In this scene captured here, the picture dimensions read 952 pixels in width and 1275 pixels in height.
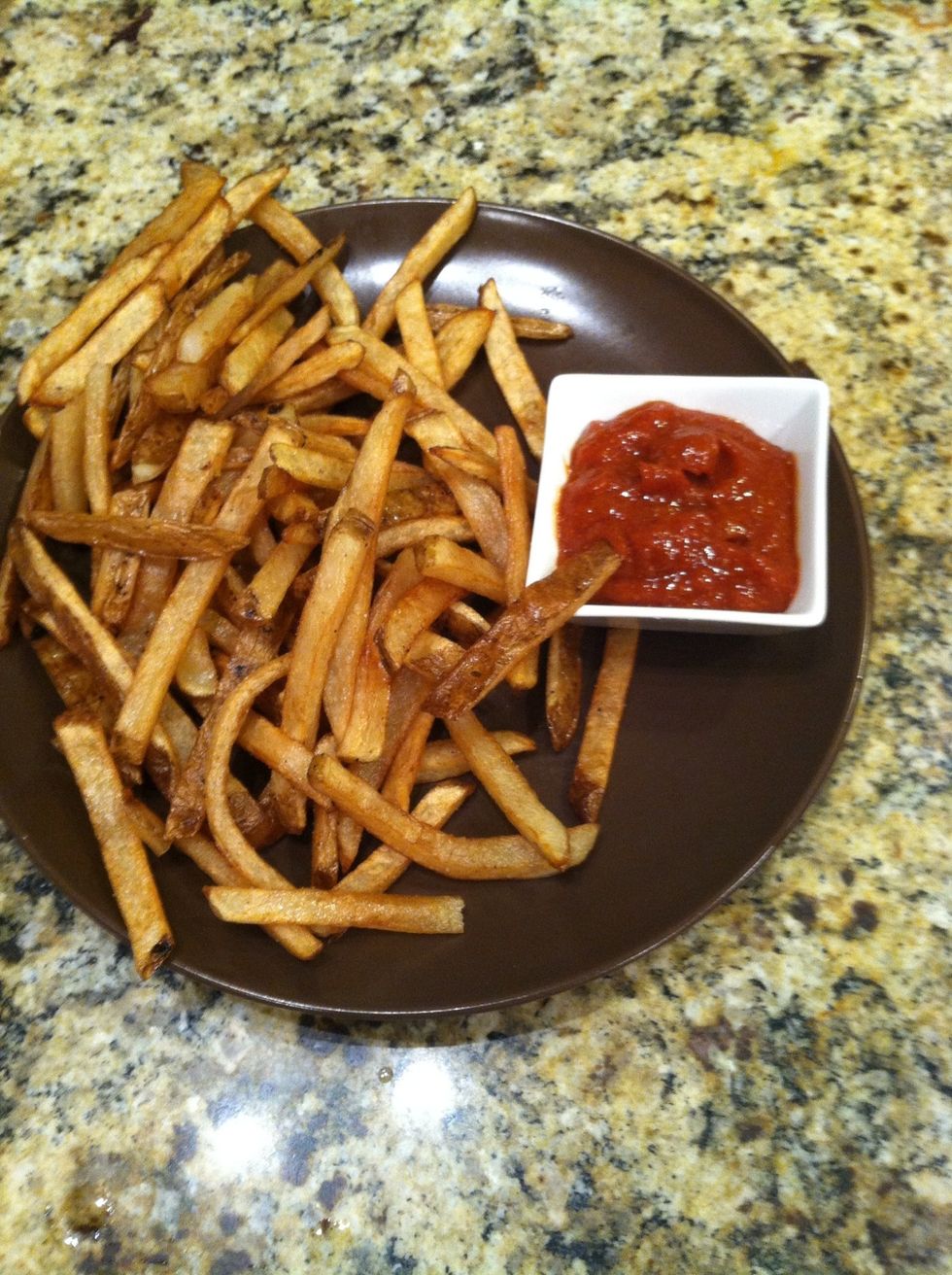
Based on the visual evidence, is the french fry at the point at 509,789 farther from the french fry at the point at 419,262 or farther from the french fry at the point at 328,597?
the french fry at the point at 419,262

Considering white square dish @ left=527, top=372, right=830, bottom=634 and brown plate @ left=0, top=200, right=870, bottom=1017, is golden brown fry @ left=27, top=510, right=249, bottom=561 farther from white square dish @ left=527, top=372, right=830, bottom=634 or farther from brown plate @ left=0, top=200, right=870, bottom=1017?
white square dish @ left=527, top=372, right=830, bottom=634

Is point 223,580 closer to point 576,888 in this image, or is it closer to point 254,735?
point 254,735

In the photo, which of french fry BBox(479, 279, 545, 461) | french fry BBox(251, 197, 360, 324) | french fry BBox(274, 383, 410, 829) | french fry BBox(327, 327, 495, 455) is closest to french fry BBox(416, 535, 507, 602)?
french fry BBox(274, 383, 410, 829)

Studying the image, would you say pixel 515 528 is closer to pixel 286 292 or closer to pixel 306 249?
pixel 286 292

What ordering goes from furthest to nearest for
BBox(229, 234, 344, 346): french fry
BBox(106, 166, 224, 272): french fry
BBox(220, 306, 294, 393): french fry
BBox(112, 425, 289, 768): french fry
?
BBox(106, 166, 224, 272): french fry → BBox(229, 234, 344, 346): french fry → BBox(220, 306, 294, 393): french fry → BBox(112, 425, 289, 768): french fry

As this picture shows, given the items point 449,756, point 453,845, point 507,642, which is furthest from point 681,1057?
point 507,642
